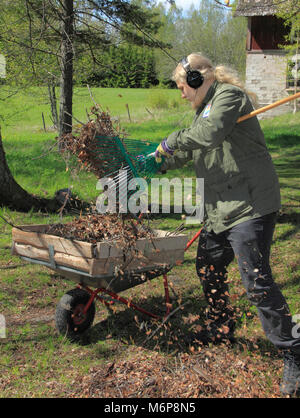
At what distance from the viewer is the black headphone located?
9.82 ft

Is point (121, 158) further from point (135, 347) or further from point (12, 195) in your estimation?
point (12, 195)

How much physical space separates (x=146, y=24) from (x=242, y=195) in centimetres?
672

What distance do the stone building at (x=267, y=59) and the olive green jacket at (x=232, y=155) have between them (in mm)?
21136

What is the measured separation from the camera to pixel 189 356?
3.28 meters

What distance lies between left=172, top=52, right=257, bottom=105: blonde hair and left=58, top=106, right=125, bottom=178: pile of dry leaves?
1.99 feet

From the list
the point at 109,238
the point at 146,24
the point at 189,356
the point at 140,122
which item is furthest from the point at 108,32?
the point at 140,122

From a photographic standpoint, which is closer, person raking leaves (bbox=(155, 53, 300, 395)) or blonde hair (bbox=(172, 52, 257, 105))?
person raking leaves (bbox=(155, 53, 300, 395))

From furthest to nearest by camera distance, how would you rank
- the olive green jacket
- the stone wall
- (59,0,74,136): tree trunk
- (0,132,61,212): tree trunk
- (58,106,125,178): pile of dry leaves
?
1. the stone wall
2. (59,0,74,136): tree trunk
3. (0,132,61,212): tree trunk
4. (58,106,125,178): pile of dry leaves
5. the olive green jacket

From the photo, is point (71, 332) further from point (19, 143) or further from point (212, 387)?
point (19, 143)

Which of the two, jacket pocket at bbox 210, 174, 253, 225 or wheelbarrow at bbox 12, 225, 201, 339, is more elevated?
jacket pocket at bbox 210, 174, 253, 225

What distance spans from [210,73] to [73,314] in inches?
77.9

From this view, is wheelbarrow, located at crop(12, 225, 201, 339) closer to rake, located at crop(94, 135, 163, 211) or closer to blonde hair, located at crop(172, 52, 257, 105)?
rake, located at crop(94, 135, 163, 211)

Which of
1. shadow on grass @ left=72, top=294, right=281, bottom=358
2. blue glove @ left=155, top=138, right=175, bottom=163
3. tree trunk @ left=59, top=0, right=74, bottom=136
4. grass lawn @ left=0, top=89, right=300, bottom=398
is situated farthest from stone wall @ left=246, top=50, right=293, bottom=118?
blue glove @ left=155, top=138, right=175, bottom=163

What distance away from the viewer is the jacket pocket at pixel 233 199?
2922 mm
